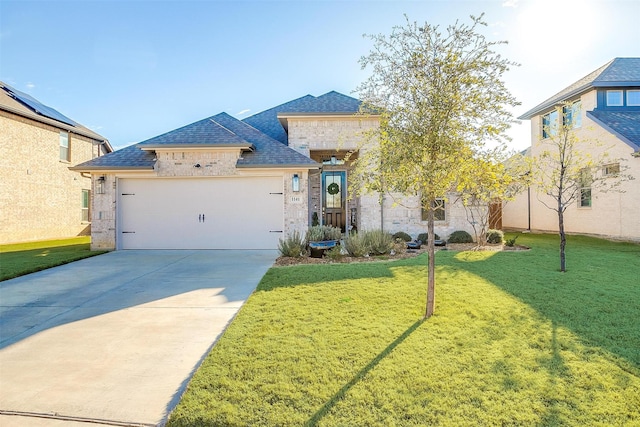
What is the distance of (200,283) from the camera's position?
6531 mm

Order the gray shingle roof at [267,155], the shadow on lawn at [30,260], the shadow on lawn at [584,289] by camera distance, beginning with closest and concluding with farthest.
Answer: the shadow on lawn at [584,289], the shadow on lawn at [30,260], the gray shingle roof at [267,155]

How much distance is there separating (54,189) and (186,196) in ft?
32.9

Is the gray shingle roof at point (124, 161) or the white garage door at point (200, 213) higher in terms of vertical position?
the gray shingle roof at point (124, 161)

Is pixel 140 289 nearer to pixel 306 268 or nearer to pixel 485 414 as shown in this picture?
pixel 306 268

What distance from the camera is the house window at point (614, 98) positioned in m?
13.6

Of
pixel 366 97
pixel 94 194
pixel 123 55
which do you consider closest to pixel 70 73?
pixel 123 55

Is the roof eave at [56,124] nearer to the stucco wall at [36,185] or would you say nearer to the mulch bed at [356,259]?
the stucco wall at [36,185]

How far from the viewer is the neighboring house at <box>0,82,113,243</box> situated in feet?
45.8

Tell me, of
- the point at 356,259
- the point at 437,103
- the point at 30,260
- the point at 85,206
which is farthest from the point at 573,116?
the point at 85,206

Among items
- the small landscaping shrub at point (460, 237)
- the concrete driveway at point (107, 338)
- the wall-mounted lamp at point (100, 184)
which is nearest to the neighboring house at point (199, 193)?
the wall-mounted lamp at point (100, 184)

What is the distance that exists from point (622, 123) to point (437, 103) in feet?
43.3

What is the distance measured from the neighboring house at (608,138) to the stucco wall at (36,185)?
21073mm

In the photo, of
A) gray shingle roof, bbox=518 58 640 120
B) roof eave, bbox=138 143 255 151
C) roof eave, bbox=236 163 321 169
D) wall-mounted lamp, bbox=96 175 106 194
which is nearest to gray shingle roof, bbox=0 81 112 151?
wall-mounted lamp, bbox=96 175 106 194

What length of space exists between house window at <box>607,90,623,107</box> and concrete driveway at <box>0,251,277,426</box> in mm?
15941
